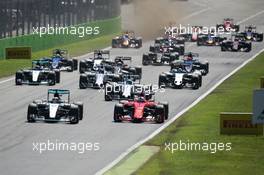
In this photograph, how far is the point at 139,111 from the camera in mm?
52625

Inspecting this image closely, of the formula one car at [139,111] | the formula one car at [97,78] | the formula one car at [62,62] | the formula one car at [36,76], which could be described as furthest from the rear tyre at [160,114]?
the formula one car at [62,62]

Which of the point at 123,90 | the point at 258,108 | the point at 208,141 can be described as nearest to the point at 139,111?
the point at 208,141

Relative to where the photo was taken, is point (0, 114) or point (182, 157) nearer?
point (182, 157)

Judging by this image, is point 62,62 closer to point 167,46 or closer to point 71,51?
point 167,46

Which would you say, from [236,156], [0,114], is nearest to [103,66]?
[0,114]

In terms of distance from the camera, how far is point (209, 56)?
98.0m

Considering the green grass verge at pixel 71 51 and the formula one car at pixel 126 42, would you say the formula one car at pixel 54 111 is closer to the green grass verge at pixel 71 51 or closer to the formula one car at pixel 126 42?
the green grass verge at pixel 71 51

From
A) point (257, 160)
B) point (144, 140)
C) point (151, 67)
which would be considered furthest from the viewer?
point (151, 67)

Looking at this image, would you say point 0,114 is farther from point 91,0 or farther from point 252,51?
point 91,0

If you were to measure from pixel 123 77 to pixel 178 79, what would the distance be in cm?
408

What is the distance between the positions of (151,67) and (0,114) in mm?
30379

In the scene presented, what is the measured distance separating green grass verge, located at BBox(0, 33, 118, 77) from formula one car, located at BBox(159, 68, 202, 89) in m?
13.6

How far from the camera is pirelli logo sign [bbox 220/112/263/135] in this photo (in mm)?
47844

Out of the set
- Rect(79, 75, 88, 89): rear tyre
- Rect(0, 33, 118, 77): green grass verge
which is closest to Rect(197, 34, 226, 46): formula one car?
Rect(0, 33, 118, 77): green grass verge
